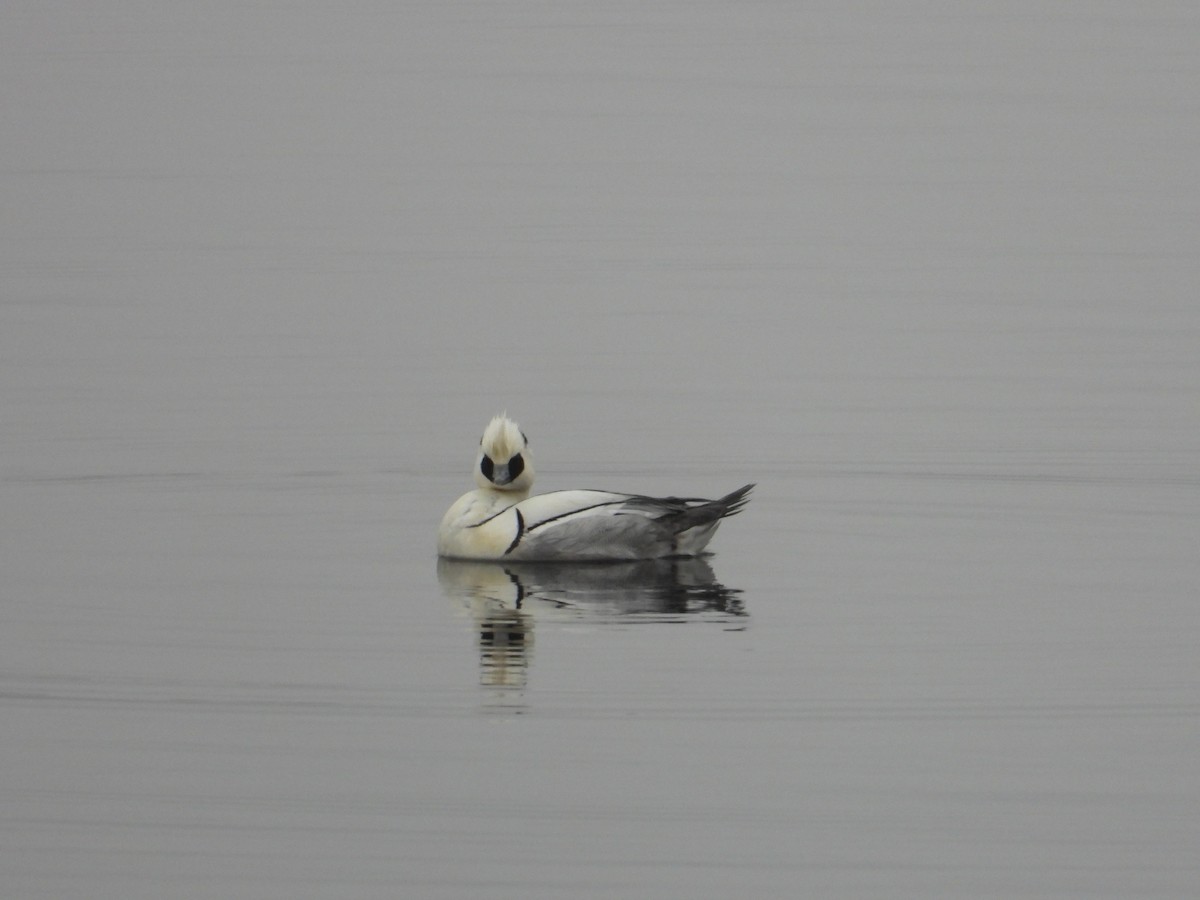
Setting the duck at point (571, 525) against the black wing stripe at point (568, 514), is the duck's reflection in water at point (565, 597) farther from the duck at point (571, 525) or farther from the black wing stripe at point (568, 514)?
the black wing stripe at point (568, 514)

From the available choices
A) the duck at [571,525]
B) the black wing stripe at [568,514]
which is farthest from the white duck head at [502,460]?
the black wing stripe at [568,514]

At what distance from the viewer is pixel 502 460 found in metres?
16.5

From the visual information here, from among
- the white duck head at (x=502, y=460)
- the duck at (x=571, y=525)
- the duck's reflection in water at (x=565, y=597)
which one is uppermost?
the white duck head at (x=502, y=460)

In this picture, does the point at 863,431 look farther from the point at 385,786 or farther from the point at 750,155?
the point at 750,155

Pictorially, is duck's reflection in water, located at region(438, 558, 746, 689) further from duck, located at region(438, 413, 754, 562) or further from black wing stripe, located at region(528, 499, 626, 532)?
black wing stripe, located at region(528, 499, 626, 532)

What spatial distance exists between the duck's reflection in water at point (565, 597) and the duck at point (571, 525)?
0.08 meters

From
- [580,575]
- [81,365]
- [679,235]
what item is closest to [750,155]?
[679,235]

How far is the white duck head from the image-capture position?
650 inches

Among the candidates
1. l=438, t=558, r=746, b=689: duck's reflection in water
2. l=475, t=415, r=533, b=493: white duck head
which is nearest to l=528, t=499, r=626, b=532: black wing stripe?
l=438, t=558, r=746, b=689: duck's reflection in water

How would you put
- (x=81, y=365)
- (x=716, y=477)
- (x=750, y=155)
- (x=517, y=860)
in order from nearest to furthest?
1. (x=517, y=860)
2. (x=716, y=477)
3. (x=81, y=365)
4. (x=750, y=155)

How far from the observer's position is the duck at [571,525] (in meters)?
16.1

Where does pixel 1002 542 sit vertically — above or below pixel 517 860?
above

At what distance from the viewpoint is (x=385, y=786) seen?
11.1 m

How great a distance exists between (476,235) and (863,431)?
1897cm
